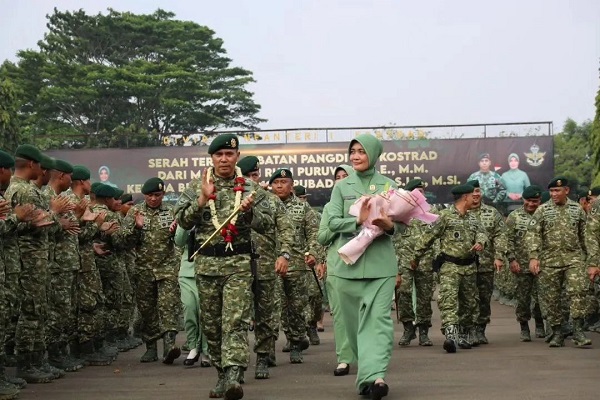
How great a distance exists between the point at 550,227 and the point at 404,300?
2280mm

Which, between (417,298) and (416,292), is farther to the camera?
(416,292)

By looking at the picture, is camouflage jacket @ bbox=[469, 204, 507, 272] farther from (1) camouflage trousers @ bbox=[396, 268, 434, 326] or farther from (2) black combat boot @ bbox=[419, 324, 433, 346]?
(2) black combat boot @ bbox=[419, 324, 433, 346]

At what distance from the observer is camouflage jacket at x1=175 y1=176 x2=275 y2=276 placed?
9.34 meters

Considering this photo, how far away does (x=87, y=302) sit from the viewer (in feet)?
42.3

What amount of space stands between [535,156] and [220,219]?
29.1 m

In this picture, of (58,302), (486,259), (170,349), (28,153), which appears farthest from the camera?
(486,259)

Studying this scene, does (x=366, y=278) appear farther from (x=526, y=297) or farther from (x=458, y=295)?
(x=526, y=297)

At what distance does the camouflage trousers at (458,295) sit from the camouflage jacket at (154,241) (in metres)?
3.51

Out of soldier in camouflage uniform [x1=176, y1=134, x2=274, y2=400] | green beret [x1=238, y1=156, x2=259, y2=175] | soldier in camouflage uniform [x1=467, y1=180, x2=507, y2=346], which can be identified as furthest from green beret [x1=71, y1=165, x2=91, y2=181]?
soldier in camouflage uniform [x1=467, y1=180, x2=507, y2=346]

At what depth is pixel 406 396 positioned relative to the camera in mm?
9766

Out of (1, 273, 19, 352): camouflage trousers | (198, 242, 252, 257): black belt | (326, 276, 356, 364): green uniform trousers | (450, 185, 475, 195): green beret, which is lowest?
(326, 276, 356, 364): green uniform trousers

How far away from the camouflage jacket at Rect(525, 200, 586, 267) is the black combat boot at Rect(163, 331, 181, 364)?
4817 millimetres

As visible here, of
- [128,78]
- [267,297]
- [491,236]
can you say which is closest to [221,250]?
[267,297]

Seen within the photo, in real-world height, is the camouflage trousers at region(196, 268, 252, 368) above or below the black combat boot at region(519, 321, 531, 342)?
above
